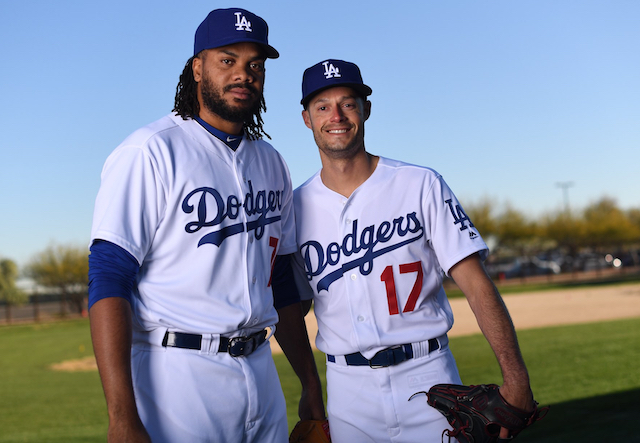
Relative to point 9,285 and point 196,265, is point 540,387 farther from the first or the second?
point 9,285

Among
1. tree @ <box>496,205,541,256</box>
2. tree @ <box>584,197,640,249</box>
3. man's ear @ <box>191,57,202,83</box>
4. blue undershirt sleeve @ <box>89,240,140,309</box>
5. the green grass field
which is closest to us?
blue undershirt sleeve @ <box>89,240,140,309</box>

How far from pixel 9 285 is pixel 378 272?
148 ft

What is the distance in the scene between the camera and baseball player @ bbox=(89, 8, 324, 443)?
195 cm

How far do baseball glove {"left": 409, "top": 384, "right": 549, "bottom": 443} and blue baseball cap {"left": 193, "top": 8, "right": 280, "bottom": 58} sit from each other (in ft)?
5.16

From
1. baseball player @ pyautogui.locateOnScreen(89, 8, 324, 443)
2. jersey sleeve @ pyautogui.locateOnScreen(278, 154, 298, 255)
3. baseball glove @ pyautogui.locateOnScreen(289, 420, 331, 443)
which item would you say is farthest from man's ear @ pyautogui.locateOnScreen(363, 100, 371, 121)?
baseball glove @ pyautogui.locateOnScreen(289, 420, 331, 443)

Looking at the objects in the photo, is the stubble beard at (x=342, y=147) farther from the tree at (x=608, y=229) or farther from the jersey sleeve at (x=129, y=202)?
the tree at (x=608, y=229)

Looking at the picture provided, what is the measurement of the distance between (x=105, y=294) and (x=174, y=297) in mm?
291

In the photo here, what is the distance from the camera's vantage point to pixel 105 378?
5.95 feet

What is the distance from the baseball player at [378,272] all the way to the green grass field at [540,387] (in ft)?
10.2

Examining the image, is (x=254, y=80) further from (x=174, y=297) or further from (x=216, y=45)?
(x=174, y=297)

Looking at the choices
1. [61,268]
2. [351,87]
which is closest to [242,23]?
[351,87]

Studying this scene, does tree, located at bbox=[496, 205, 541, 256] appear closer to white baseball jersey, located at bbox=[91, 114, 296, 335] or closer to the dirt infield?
the dirt infield

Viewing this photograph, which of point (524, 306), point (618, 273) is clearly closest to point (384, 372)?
point (524, 306)

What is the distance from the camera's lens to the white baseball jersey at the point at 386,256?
8.47ft
